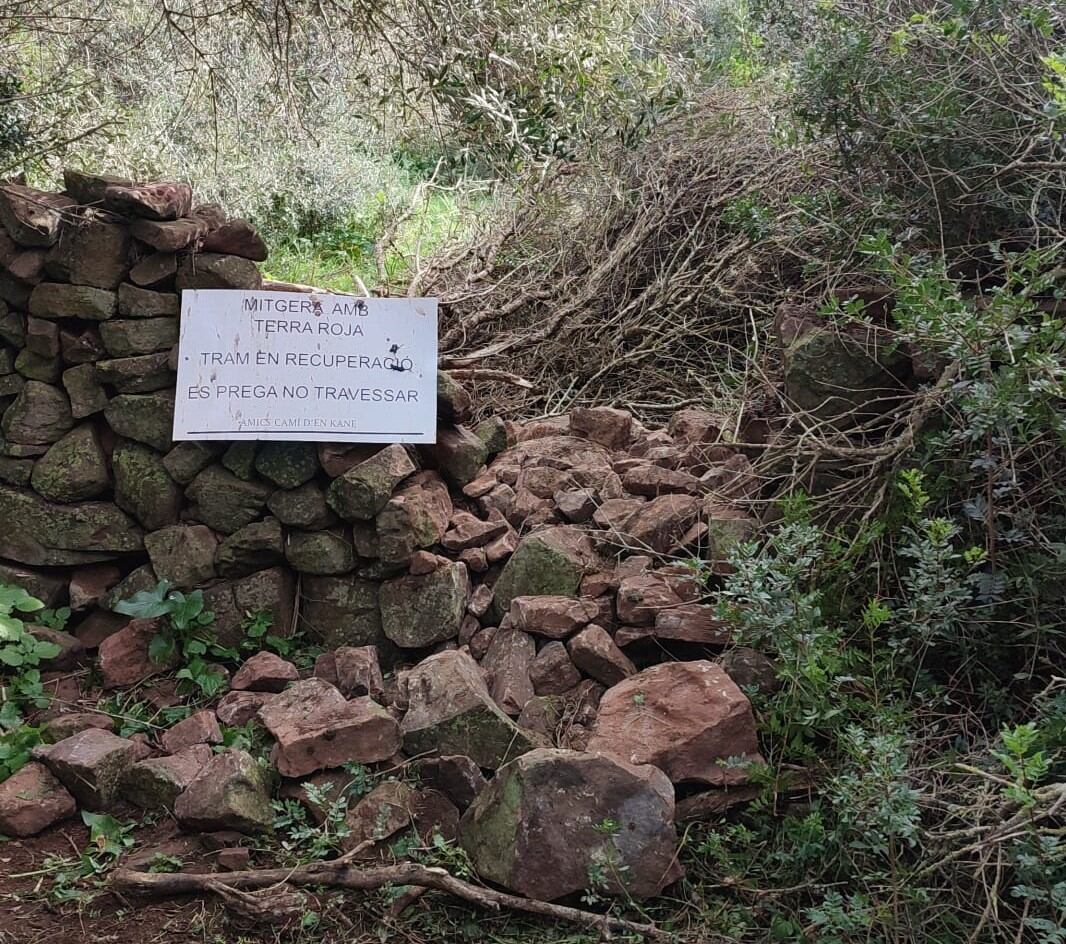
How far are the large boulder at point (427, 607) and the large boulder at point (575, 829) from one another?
1.07 meters

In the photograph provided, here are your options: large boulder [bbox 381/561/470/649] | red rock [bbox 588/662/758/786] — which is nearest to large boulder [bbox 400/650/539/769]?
red rock [bbox 588/662/758/786]

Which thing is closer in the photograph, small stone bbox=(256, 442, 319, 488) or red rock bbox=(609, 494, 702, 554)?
red rock bbox=(609, 494, 702, 554)

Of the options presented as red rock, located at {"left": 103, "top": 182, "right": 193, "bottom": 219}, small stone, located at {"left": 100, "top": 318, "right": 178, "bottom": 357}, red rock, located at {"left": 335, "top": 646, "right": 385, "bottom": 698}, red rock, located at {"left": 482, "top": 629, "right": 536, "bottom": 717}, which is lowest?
red rock, located at {"left": 335, "top": 646, "right": 385, "bottom": 698}

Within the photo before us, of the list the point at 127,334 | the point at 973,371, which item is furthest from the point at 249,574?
the point at 973,371

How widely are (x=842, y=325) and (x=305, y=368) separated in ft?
6.71

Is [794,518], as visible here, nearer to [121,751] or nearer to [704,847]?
[704,847]

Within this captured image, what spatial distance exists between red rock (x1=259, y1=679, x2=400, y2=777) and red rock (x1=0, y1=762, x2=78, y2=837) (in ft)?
2.08

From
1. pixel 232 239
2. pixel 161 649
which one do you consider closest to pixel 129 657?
pixel 161 649

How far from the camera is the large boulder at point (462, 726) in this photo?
3053mm

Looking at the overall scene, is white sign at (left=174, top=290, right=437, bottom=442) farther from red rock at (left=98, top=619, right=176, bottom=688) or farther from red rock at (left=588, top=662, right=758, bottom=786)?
red rock at (left=588, top=662, right=758, bottom=786)

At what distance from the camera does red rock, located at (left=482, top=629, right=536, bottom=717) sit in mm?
3338

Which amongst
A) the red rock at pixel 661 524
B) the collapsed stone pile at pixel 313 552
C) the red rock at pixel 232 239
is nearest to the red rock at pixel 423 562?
the collapsed stone pile at pixel 313 552

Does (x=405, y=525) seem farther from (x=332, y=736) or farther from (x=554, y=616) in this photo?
(x=332, y=736)

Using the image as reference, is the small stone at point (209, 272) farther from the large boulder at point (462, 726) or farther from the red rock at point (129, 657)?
the large boulder at point (462, 726)
